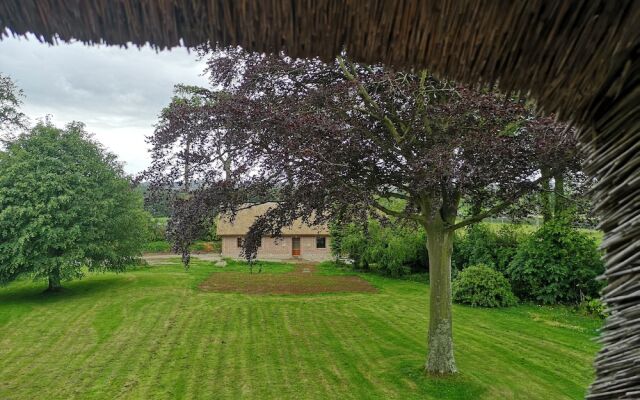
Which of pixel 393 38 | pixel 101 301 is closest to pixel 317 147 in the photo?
pixel 393 38

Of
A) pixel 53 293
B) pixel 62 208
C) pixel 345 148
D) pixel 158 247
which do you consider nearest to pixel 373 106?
pixel 345 148

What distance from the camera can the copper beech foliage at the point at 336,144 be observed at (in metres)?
6.13

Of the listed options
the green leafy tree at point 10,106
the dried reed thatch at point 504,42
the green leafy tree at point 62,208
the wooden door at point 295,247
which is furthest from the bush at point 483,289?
the green leafy tree at point 10,106

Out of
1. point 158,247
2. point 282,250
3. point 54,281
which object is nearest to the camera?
point 54,281

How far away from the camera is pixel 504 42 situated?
1.51 m

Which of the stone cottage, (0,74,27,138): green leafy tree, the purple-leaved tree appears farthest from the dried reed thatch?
the stone cottage

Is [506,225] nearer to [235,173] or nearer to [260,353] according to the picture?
[260,353]

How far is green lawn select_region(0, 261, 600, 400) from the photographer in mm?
7648

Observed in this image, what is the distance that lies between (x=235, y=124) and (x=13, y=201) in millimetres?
13902

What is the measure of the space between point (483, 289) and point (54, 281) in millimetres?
16933

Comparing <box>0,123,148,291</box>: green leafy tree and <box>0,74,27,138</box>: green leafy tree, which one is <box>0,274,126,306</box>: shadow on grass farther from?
<box>0,74,27,138</box>: green leafy tree

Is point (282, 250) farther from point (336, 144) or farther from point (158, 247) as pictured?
point (336, 144)

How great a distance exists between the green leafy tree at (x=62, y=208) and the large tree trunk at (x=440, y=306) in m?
13.4

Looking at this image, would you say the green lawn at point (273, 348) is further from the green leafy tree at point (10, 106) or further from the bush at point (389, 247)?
the green leafy tree at point (10, 106)
